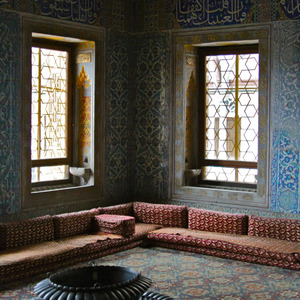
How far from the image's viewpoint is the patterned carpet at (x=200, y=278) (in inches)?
219

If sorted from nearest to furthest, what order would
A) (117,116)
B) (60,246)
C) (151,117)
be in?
(60,246), (117,116), (151,117)

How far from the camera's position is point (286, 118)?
7.39 meters

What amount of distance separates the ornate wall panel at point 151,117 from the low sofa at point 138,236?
55 centimetres

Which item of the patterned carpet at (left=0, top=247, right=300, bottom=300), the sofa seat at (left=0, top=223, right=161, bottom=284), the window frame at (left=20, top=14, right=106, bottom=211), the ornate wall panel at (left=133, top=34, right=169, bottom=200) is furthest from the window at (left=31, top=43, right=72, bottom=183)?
the patterned carpet at (left=0, top=247, right=300, bottom=300)

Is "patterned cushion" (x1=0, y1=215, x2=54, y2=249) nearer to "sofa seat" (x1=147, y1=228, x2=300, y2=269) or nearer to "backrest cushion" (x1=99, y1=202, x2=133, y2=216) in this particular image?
"backrest cushion" (x1=99, y1=202, x2=133, y2=216)

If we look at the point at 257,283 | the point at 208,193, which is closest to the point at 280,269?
the point at 257,283

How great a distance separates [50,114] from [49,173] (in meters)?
0.85

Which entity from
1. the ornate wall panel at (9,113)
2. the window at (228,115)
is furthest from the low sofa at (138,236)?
the window at (228,115)

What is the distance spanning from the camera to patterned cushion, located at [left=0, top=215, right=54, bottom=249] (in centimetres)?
641

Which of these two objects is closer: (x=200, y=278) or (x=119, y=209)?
(x=200, y=278)

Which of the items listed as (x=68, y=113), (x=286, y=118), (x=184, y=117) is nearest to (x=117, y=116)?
(x=68, y=113)

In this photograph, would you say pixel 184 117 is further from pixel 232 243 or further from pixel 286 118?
pixel 232 243

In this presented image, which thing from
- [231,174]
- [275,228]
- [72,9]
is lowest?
[275,228]

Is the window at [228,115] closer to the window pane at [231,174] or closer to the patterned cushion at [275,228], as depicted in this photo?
the window pane at [231,174]
